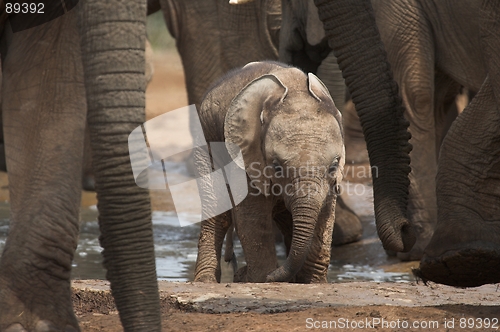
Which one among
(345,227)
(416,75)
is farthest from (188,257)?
(416,75)

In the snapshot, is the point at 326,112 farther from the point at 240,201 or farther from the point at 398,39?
the point at 398,39

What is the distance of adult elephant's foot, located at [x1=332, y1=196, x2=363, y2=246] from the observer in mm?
6719

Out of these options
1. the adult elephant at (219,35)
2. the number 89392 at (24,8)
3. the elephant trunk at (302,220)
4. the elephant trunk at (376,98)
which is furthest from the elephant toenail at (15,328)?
the adult elephant at (219,35)

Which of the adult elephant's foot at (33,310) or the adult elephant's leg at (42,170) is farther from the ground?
the adult elephant's leg at (42,170)

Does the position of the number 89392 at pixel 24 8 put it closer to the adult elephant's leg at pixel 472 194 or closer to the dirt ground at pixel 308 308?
the dirt ground at pixel 308 308

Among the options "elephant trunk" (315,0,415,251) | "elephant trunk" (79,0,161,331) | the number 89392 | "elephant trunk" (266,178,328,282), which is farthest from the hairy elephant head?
"elephant trunk" (79,0,161,331)

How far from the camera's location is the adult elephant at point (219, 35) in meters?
7.05

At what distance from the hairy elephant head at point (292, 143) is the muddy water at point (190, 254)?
1.34 metres

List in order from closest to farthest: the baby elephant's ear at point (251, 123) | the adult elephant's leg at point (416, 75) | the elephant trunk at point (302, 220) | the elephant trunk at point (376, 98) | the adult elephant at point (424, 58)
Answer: the elephant trunk at point (376, 98) < the elephant trunk at point (302, 220) < the baby elephant's ear at point (251, 123) < the adult elephant at point (424, 58) < the adult elephant's leg at point (416, 75)

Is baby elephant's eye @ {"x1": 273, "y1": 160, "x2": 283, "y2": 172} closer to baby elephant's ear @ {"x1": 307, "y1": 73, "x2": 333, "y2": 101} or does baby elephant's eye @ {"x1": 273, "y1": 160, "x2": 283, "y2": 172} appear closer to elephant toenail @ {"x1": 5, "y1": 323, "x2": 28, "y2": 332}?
baby elephant's ear @ {"x1": 307, "y1": 73, "x2": 333, "y2": 101}

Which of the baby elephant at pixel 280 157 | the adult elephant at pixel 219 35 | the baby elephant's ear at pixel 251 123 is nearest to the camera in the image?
the baby elephant at pixel 280 157

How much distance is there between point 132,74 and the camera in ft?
8.44

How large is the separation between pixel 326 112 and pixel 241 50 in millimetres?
2653

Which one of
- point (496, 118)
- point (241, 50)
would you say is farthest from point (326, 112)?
point (241, 50)
